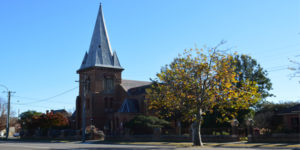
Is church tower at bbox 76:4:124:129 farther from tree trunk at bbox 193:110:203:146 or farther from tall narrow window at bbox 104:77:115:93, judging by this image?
tree trunk at bbox 193:110:203:146

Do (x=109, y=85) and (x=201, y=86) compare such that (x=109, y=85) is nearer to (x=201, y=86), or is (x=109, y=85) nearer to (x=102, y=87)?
(x=102, y=87)

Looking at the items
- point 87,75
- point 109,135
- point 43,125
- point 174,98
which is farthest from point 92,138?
point 174,98

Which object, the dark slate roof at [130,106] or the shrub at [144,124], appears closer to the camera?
the shrub at [144,124]

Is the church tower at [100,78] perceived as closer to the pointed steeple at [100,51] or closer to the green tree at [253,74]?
the pointed steeple at [100,51]

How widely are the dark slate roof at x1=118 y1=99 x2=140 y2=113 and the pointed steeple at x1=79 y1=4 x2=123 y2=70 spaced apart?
8.79 meters

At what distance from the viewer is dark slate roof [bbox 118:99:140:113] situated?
59134 mm

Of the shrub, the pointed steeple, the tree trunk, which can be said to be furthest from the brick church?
the tree trunk

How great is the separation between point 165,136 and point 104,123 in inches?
1015

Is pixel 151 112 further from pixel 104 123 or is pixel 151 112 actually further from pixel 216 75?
pixel 216 75

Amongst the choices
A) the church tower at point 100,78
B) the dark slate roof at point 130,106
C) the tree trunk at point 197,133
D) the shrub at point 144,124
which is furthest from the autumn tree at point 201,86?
the church tower at point 100,78

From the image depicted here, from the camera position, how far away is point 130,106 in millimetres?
59906

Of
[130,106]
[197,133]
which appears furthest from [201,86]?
[130,106]

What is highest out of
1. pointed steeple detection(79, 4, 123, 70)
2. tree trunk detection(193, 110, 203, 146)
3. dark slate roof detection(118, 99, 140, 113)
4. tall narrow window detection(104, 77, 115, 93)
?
pointed steeple detection(79, 4, 123, 70)

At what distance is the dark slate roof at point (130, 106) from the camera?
59.1 metres
